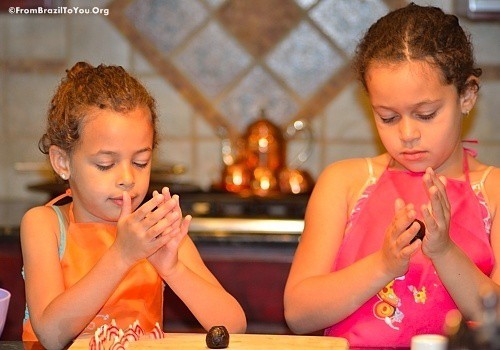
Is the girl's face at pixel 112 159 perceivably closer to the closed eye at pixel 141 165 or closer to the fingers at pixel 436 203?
the closed eye at pixel 141 165

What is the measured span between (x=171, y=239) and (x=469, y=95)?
1.91 feet

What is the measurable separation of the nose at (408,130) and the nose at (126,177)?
0.44m

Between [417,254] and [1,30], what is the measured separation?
2.16 meters

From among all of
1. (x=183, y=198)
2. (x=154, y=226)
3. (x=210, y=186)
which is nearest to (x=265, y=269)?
(x=183, y=198)

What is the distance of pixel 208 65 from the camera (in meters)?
3.45

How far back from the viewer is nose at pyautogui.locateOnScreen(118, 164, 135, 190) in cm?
164

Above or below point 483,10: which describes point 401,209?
below

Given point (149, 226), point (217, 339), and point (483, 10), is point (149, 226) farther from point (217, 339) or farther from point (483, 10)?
point (483, 10)

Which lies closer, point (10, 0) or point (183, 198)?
point (183, 198)

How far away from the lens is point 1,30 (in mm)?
3479

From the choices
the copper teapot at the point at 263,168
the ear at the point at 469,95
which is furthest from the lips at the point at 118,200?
the copper teapot at the point at 263,168

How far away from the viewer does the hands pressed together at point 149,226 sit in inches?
59.4

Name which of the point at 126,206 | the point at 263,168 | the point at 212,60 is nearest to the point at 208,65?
the point at 212,60

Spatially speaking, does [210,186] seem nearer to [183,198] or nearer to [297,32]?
[183,198]
